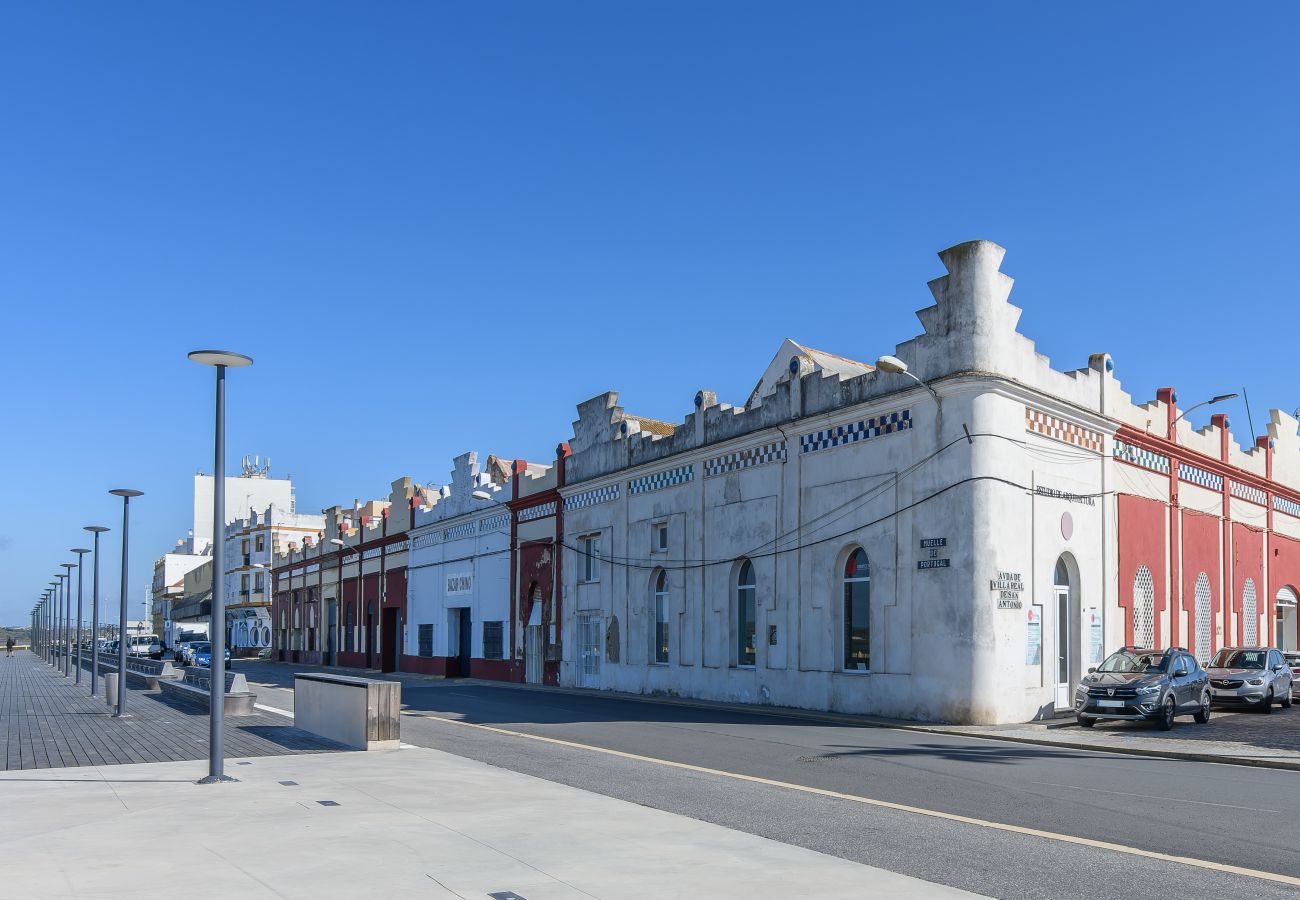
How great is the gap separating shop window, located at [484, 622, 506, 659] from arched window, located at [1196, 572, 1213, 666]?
933 inches

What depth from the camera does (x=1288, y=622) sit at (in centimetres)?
3844

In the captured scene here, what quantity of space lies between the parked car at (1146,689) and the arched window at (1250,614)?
13.4m

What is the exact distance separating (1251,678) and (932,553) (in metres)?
8.20

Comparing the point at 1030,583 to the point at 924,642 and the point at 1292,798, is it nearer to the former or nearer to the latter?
the point at 924,642

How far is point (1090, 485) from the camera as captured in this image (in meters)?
26.0

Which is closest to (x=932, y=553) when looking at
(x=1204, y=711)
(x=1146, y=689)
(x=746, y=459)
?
(x=1146, y=689)

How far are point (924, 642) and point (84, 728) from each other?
16.2 m

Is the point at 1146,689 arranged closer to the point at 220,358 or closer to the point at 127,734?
the point at 220,358

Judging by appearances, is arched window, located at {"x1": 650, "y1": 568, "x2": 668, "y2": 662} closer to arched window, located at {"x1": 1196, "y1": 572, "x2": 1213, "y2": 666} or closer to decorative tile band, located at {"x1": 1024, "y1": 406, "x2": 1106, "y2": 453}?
decorative tile band, located at {"x1": 1024, "y1": 406, "x2": 1106, "y2": 453}

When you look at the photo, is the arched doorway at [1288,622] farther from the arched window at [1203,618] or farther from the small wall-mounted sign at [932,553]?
the small wall-mounted sign at [932,553]

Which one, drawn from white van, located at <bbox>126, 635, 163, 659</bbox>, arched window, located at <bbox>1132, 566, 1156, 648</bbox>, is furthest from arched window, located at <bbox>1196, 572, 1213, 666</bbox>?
white van, located at <bbox>126, 635, 163, 659</bbox>

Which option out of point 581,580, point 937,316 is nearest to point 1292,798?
point 937,316

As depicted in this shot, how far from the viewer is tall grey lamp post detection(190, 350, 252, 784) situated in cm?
1322

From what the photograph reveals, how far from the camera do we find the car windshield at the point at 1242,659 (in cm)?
2594
